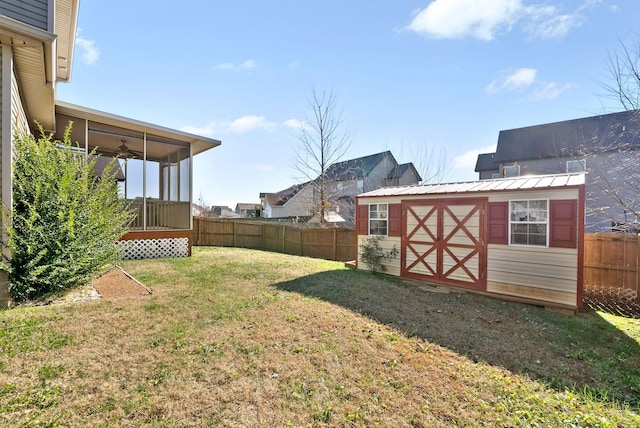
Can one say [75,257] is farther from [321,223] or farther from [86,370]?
[321,223]

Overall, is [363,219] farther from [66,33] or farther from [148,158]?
[148,158]

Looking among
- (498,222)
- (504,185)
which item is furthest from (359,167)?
(498,222)

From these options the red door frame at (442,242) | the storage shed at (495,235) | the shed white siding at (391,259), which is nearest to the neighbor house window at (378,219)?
the storage shed at (495,235)

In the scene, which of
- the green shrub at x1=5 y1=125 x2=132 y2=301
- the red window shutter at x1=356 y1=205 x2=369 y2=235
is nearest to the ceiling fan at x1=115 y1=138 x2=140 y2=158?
the green shrub at x1=5 y1=125 x2=132 y2=301

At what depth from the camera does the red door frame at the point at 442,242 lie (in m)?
6.83

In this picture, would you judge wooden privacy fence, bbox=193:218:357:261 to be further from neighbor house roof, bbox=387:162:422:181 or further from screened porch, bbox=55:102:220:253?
neighbor house roof, bbox=387:162:422:181

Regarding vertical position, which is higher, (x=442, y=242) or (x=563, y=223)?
(x=563, y=223)

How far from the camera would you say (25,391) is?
247 centimetres

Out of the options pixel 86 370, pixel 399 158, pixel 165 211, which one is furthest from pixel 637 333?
pixel 399 158

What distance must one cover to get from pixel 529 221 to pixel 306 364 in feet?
18.9

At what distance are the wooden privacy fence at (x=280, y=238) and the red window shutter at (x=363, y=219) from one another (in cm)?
295

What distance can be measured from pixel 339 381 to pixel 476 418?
1.23 meters

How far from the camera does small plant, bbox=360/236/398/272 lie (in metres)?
8.52

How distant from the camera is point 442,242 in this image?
745cm
